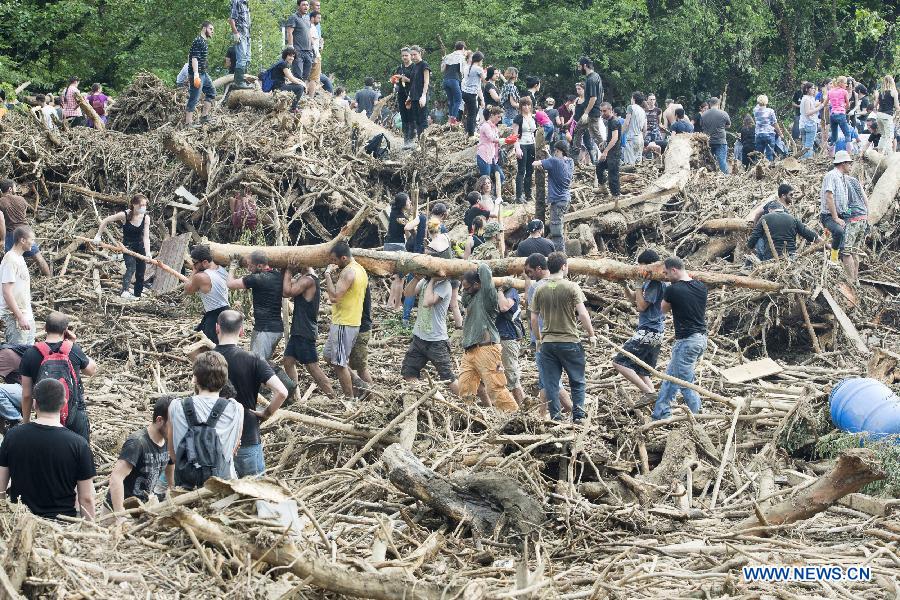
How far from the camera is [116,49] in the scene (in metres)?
26.4

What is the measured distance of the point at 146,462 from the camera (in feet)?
22.7

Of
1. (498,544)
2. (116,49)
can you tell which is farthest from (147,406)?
(116,49)

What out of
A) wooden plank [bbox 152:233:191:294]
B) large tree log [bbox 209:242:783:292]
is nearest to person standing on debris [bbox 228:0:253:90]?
wooden plank [bbox 152:233:191:294]

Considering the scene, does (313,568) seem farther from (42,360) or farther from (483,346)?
(483,346)

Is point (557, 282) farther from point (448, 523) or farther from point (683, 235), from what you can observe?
point (683, 235)

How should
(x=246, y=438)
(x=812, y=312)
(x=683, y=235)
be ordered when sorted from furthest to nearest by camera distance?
(x=683, y=235) → (x=812, y=312) → (x=246, y=438)

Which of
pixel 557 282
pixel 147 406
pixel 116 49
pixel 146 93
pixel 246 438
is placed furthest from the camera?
pixel 116 49

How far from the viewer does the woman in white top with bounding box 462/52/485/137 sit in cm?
1866

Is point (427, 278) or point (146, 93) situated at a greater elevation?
point (146, 93)

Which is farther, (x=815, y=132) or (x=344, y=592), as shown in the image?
(x=815, y=132)

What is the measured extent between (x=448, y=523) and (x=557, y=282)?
2.92m

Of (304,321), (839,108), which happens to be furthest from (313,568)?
(839,108)

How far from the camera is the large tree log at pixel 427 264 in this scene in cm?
1079

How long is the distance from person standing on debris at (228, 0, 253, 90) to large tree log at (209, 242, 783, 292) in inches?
298
